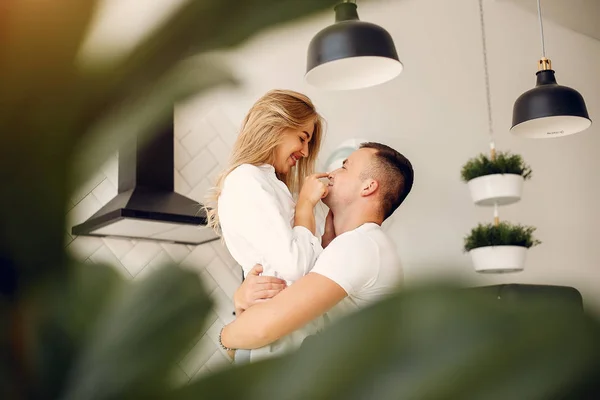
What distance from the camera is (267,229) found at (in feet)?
6.16

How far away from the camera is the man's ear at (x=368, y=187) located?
224 cm

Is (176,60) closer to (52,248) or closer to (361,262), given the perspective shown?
(52,248)

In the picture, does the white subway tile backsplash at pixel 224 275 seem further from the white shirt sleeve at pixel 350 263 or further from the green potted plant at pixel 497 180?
the green potted plant at pixel 497 180

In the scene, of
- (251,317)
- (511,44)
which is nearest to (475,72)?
(511,44)

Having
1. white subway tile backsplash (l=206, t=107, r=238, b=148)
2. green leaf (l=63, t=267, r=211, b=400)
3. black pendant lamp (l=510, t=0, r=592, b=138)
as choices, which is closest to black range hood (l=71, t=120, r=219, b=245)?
white subway tile backsplash (l=206, t=107, r=238, b=148)

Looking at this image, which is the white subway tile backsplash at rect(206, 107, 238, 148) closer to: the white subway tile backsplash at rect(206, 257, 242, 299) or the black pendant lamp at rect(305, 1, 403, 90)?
the white subway tile backsplash at rect(206, 257, 242, 299)

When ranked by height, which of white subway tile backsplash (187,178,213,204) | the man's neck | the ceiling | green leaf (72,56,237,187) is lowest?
the man's neck

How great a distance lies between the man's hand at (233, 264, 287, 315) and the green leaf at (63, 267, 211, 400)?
1.59 m

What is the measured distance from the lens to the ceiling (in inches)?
188

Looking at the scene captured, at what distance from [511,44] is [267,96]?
3.04 m

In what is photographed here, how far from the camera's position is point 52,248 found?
0.14 meters

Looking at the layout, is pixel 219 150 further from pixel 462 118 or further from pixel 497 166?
pixel 462 118

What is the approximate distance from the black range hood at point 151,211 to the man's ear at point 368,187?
0.56 meters

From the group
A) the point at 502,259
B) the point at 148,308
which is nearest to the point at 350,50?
the point at 502,259
